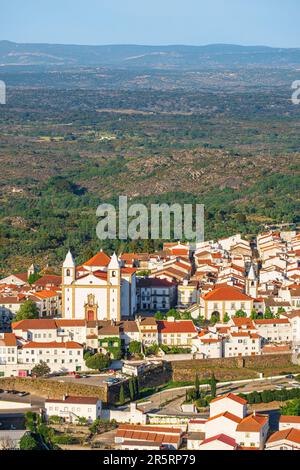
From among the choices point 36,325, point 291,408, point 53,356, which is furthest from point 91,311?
point 291,408

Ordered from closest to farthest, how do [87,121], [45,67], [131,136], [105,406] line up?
[105,406] → [131,136] → [87,121] → [45,67]

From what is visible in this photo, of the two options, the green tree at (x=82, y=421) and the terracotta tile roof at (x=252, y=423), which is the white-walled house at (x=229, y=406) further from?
the green tree at (x=82, y=421)

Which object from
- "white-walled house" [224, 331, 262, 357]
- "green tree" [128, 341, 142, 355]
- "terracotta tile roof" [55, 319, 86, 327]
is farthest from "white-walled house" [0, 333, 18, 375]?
"white-walled house" [224, 331, 262, 357]

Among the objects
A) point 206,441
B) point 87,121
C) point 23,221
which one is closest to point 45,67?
point 87,121

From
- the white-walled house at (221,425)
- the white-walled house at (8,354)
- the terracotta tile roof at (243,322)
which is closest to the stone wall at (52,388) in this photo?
the white-walled house at (8,354)

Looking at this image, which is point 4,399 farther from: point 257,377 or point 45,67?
point 45,67

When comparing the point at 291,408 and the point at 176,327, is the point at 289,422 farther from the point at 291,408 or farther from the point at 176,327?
the point at 176,327
